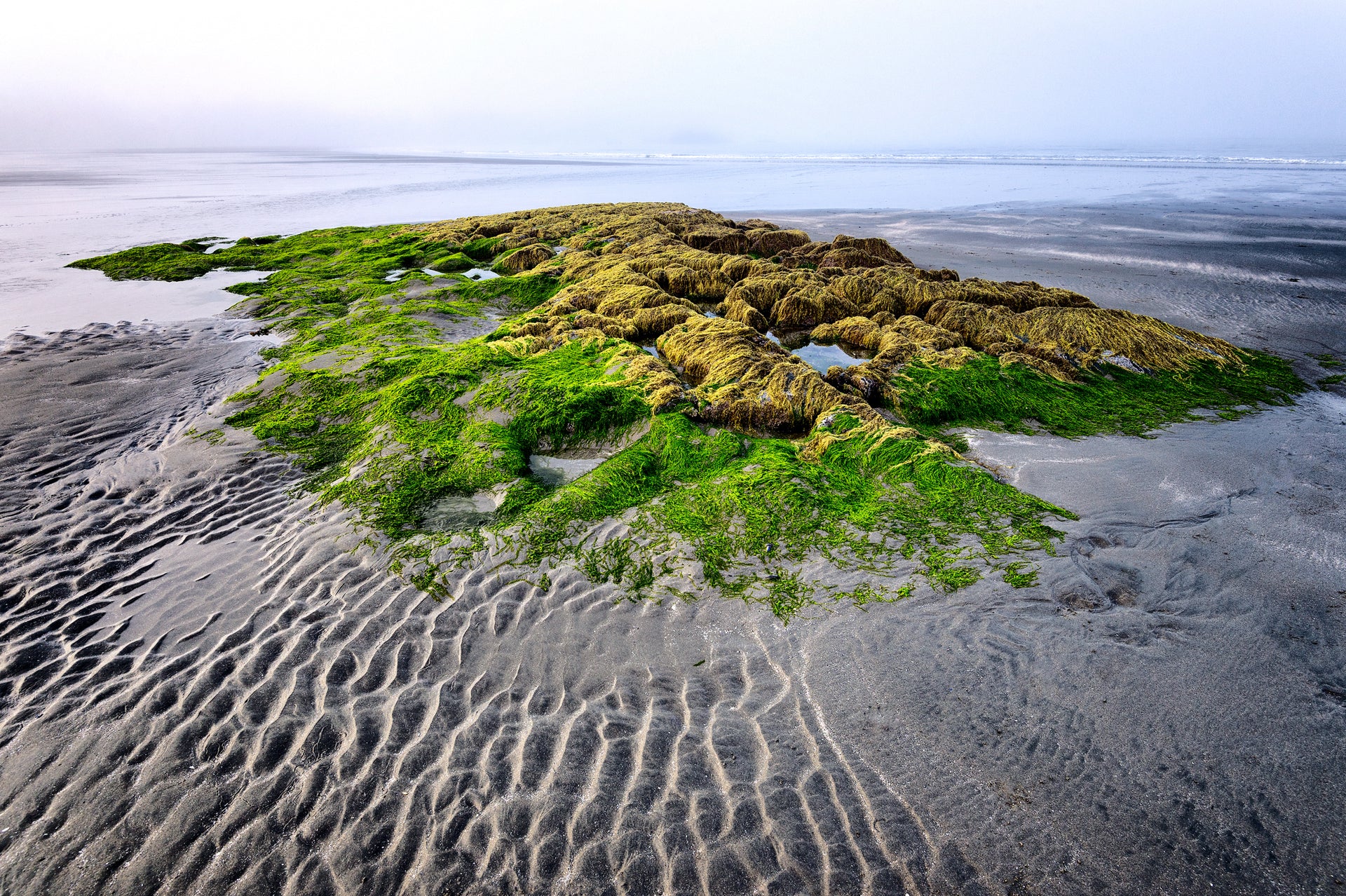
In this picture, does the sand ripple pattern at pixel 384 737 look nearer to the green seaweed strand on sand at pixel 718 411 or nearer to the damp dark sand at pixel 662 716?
the damp dark sand at pixel 662 716

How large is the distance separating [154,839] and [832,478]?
3999 mm

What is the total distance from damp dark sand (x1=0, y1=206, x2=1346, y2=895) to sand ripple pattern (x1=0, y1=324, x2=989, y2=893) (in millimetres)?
14

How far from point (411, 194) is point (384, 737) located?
→ 2860 cm

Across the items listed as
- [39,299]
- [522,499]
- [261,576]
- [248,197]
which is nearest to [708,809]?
[522,499]

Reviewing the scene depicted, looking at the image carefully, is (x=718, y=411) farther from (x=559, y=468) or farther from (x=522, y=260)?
(x=522, y=260)

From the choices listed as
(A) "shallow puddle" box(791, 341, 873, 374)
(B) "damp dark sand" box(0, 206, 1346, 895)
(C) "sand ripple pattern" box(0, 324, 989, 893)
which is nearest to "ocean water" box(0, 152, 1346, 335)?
(C) "sand ripple pattern" box(0, 324, 989, 893)

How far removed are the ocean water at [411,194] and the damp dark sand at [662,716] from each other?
27.1ft

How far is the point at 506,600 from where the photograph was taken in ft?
11.0

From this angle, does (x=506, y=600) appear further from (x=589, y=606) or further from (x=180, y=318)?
(x=180, y=318)

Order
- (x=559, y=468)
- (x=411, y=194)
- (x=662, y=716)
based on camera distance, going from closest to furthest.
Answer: (x=662, y=716) → (x=559, y=468) → (x=411, y=194)

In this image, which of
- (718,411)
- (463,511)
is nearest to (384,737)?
(463,511)

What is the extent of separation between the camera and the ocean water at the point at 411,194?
10734 millimetres

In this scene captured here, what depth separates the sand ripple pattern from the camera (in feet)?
7.02

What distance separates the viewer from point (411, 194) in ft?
85.7
